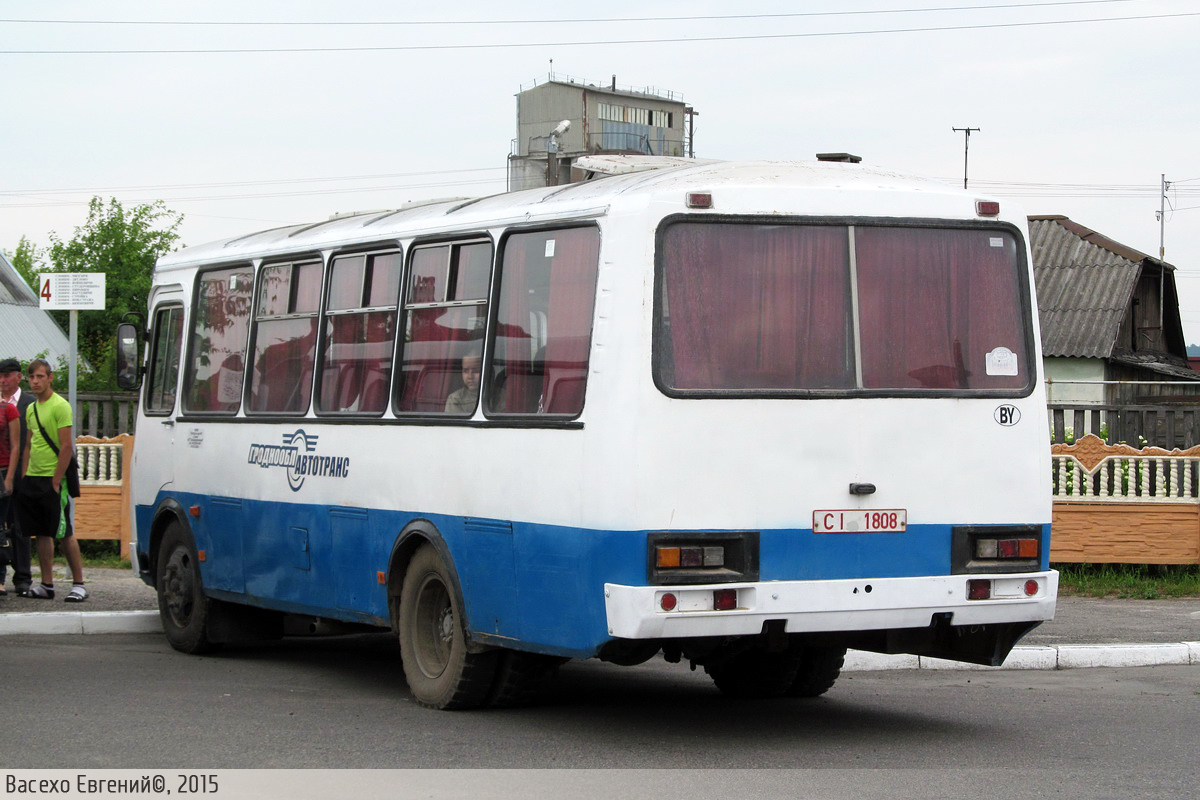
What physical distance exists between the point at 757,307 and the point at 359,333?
2964mm

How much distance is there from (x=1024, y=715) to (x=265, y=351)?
5.26 m

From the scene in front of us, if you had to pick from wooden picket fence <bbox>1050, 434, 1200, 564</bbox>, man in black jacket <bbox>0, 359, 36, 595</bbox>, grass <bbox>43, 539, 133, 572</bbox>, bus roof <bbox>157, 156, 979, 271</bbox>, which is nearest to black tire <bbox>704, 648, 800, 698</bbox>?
bus roof <bbox>157, 156, 979, 271</bbox>

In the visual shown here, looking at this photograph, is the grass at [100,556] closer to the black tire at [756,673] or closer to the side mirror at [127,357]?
the side mirror at [127,357]

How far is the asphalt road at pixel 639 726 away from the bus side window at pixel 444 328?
170 centimetres

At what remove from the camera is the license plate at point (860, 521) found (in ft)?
25.6

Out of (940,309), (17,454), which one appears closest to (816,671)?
(940,309)

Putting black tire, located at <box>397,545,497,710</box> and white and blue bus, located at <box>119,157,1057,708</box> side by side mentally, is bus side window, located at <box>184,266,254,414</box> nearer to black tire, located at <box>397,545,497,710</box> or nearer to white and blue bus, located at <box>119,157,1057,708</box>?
white and blue bus, located at <box>119,157,1057,708</box>

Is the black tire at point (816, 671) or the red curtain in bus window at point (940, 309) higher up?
the red curtain in bus window at point (940, 309)

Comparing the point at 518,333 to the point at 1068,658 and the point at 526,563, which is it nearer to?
the point at 526,563

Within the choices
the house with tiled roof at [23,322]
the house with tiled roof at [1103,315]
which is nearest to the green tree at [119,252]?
the house with tiled roof at [23,322]

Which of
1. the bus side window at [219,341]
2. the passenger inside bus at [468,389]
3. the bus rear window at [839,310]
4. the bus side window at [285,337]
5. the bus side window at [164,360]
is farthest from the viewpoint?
the bus side window at [164,360]

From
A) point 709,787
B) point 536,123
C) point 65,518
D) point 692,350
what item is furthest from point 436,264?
point 536,123

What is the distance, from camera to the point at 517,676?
888 cm

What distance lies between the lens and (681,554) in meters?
7.53
